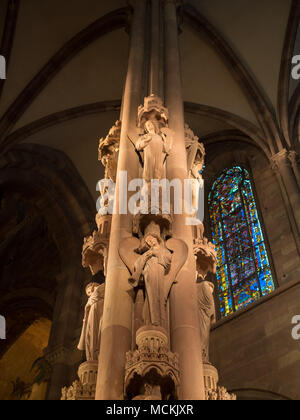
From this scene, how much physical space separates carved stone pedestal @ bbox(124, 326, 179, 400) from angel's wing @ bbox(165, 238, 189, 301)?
26.3 inches

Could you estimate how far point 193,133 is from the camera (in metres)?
8.14

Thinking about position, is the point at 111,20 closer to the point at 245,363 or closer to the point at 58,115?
the point at 58,115

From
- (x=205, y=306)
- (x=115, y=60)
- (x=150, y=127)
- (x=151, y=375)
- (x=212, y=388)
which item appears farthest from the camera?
(x=115, y=60)

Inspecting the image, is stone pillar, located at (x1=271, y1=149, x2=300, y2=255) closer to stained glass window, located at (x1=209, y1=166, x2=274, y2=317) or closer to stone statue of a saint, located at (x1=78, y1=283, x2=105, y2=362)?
stained glass window, located at (x1=209, y1=166, x2=274, y2=317)

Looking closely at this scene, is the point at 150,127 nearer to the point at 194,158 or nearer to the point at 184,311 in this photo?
the point at 194,158

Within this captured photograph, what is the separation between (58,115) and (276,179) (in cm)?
566

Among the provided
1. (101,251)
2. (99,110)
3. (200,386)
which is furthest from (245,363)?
(99,110)

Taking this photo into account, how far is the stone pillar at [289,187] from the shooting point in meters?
9.56

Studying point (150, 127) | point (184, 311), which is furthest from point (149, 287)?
point (150, 127)

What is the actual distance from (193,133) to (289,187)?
298cm

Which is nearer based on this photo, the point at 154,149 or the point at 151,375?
the point at 151,375

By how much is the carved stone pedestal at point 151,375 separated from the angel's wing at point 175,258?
2.19 feet

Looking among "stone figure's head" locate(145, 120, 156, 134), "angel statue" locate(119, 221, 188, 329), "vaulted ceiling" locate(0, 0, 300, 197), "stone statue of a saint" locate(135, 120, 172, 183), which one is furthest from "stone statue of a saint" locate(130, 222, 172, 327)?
"vaulted ceiling" locate(0, 0, 300, 197)

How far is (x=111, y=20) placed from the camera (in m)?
11.8
